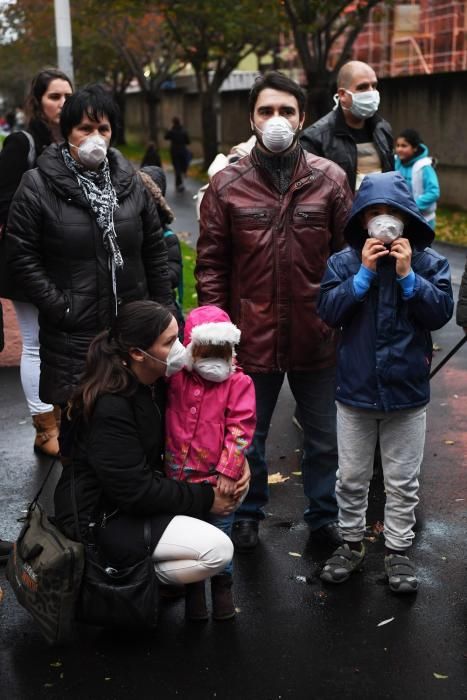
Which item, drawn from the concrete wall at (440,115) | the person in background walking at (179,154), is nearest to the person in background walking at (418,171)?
the concrete wall at (440,115)

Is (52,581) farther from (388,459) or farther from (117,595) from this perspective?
(388,459)

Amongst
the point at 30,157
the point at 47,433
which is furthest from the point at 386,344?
the point at 47,433

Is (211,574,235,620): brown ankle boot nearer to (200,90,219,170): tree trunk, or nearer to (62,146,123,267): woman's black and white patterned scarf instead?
(62,146,123,267): woman's black and white patterned scarf

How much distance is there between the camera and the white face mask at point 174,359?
154 inches

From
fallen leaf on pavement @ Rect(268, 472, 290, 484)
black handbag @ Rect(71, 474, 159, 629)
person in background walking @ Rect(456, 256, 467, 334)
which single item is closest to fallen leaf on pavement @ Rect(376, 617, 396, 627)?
black handbag @ Rect(71, 474, 159, 629)

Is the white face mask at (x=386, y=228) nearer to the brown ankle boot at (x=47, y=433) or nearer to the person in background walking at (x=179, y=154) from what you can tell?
the brown ankle boot at (x=47, y=433)

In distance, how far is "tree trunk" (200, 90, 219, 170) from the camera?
103ft

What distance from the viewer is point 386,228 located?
4059 millimetres

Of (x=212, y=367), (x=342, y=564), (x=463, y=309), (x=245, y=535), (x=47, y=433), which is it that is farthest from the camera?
(x=47, y=433)

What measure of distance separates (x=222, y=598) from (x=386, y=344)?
1.23 metres

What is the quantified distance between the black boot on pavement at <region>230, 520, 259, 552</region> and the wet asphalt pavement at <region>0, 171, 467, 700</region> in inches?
2.0

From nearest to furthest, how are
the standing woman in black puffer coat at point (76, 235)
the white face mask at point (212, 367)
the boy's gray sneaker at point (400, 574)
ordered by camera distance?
the white face mask at point (212, 367), the boy's gray sneaker at point (400, 574), the standing woman in black puffer coat at point (76, 235)

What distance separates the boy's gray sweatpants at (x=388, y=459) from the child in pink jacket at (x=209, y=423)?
0.52 meters

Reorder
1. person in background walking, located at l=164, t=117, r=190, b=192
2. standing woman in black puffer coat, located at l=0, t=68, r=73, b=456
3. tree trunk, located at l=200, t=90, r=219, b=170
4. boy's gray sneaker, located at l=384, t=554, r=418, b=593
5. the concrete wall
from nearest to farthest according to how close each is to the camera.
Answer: boy's gray sneaker, located at l=384, t=554, r=418, b=593, standing woman in black puffer coat, located at l=0, t=68, r=73, b=456, the concrete wall, person in background walking, located at l=164, t=117, r=190, b=192, tree trunk, located at l=200, t=90, r=219, b=170
